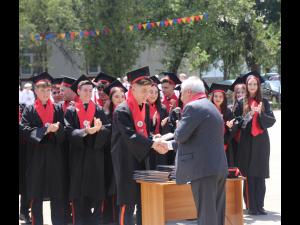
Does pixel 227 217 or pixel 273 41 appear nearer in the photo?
pixel 227 217

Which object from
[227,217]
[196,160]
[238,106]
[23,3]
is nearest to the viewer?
[196,160]

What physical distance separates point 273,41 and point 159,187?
111 feet

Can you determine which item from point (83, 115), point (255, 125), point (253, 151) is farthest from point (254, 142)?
point (83, 115)

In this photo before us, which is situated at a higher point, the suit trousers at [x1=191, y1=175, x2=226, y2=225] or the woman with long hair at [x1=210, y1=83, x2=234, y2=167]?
the woman with long hair at [x1=210, y1=83, x2=234, y2=167]

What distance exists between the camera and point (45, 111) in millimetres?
7867

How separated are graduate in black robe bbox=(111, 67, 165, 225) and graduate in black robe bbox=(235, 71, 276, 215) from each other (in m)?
2.54

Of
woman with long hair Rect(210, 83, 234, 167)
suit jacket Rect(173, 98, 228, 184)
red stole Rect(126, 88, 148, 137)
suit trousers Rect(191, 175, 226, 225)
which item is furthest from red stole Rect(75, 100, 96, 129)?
woman with long hair Rect(210, 83, 234, 167)

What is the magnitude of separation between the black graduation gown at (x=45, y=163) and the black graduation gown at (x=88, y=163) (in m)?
0.16

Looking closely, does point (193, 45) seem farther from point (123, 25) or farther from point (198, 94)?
point (198, 94)

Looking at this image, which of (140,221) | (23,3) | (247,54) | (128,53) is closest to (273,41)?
(247,54)

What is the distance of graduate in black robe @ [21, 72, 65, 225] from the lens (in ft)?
25.7

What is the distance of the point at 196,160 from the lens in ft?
20.7

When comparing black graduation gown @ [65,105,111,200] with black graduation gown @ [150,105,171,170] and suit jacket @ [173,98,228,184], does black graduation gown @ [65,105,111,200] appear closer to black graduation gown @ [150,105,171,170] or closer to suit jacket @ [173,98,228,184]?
black graduation gown @ [150,105,171,170]
